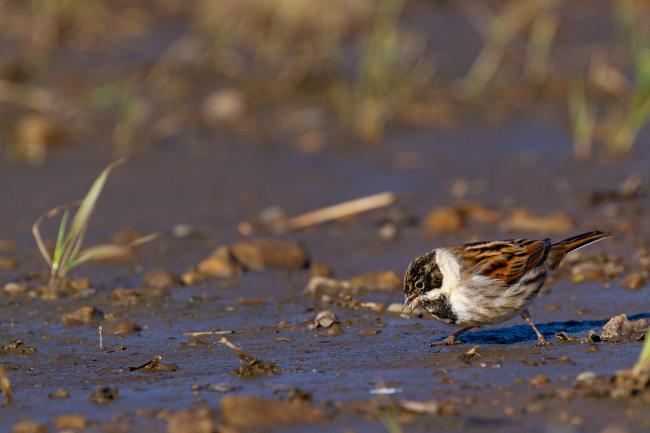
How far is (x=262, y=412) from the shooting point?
4.98 metres

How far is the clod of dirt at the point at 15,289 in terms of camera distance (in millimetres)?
7802

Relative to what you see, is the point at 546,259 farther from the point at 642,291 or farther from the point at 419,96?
the point at 419,96

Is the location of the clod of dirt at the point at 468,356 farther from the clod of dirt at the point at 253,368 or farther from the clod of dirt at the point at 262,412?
the clod of dirt at the point at 262,412

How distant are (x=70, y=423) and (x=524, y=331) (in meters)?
2.82

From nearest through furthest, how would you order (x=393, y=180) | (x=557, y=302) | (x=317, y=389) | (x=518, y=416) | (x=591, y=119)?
(x=518, y=416) → (x=317, y=389) → (x=557, y=302) → (x=393, y=180) → (x=591, y=119)

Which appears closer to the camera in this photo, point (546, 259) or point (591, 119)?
point (546, 259)

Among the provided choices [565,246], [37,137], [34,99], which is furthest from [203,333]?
[34,99]

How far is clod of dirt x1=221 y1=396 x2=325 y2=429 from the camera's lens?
4.94 metres

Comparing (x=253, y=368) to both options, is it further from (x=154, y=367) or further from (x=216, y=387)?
(x=154, y=367)

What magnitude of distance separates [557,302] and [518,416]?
8.71 ft

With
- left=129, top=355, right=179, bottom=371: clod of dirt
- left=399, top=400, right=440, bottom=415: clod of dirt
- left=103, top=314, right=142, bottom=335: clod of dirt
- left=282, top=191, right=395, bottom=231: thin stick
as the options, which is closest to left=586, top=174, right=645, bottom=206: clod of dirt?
left=282, top=191, right=395, bottom=231: thin stick

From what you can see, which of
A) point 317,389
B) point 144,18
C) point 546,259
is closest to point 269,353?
point 317,389

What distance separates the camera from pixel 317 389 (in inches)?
215

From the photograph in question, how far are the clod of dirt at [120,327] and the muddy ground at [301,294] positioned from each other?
2 cm
